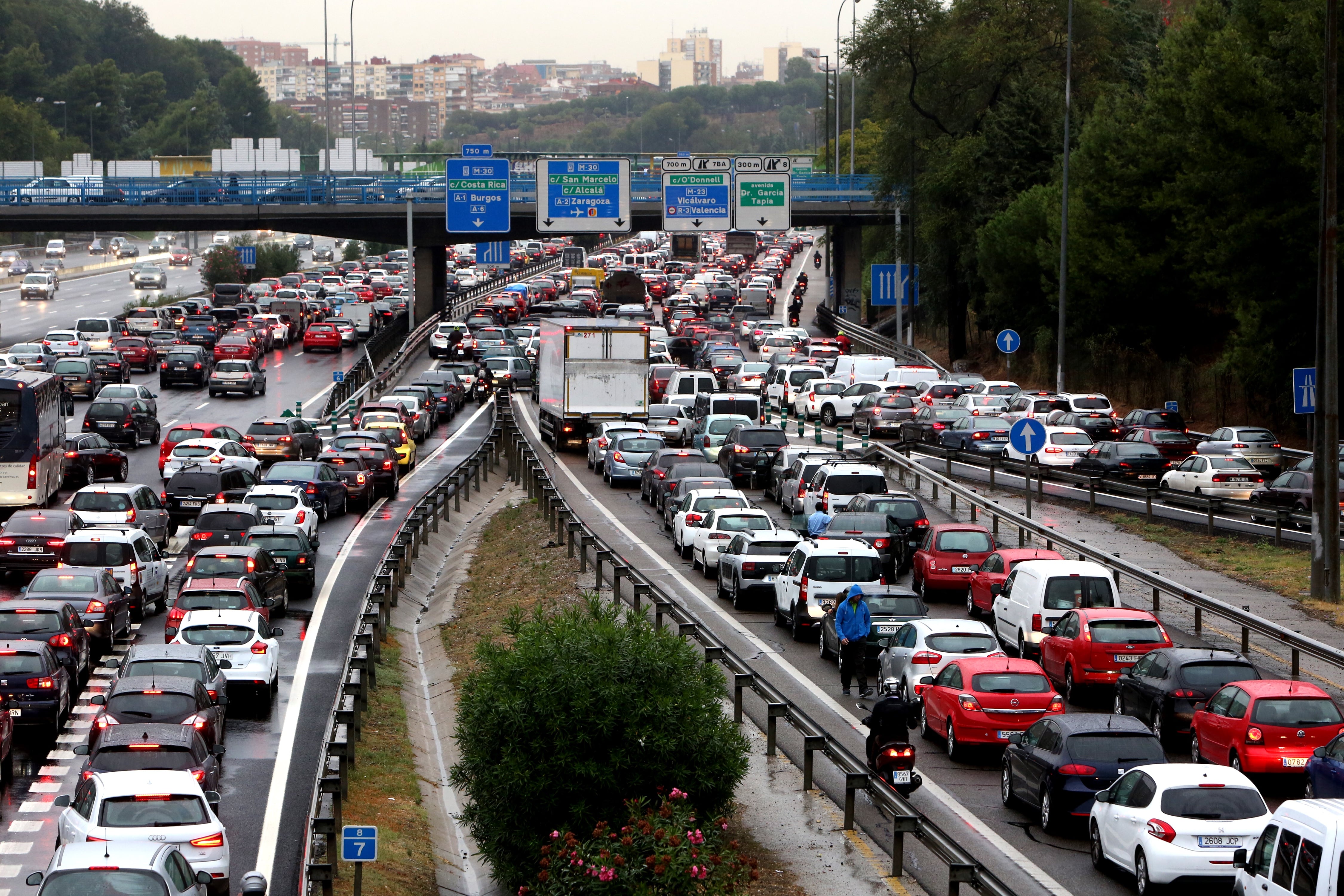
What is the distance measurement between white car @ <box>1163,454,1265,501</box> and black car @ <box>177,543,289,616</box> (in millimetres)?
19229

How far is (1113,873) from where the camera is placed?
643 inches

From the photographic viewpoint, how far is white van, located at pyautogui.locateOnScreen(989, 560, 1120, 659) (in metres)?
25.0

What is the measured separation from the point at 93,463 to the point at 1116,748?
1278 inches

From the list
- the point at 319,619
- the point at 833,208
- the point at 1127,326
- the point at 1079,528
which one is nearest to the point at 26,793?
the point at 319,619

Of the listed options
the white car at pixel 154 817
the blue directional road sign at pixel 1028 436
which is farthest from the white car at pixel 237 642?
the blue directional road sign at pixel 1028 436

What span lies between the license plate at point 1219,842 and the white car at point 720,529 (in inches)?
667

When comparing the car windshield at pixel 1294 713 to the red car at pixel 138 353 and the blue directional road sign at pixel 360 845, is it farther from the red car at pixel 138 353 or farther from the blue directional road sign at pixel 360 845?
the red car at pixel 138 353

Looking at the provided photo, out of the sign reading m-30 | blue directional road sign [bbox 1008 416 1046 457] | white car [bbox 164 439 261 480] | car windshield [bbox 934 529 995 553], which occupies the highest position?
the sign reading m-30

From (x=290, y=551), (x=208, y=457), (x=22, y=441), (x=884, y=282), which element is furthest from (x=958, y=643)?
(x=884, y=282)

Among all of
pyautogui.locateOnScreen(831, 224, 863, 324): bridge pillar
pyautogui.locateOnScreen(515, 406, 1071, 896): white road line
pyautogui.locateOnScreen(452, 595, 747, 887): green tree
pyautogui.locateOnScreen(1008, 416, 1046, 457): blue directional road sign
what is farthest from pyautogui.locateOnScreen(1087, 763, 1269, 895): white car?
pyautogui.locateOnScreen(831, 224, 863, 324): bridge pillar

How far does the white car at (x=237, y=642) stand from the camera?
24.1m

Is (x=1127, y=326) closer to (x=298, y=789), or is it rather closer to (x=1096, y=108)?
(x=1096, y=108)

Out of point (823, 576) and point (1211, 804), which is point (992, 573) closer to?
point (823, 576)

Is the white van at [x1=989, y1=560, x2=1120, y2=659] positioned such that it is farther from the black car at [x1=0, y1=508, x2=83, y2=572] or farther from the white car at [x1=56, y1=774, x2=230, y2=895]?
the black car at [x1=0, y1=508, x2=83, y2=572]
